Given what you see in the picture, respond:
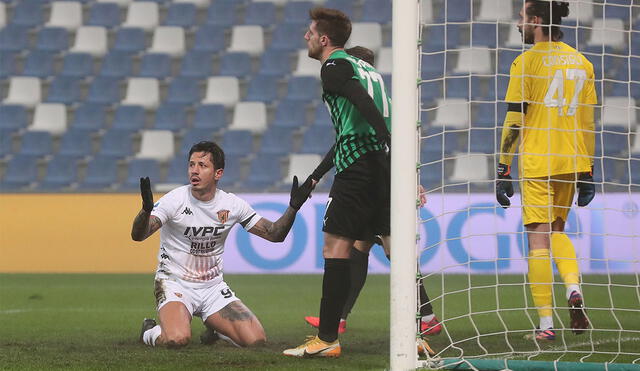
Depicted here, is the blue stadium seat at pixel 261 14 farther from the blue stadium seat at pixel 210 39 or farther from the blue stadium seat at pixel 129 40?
the blue stadium seat at pixel 129 40

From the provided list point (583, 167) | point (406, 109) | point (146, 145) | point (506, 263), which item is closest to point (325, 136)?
point (146, 145)

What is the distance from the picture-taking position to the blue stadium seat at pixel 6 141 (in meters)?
13.0

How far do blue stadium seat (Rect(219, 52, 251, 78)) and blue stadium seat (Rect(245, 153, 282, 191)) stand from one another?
72.8 inches

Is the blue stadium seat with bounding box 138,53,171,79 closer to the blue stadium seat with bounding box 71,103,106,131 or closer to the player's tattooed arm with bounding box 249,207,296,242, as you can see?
the blue stadium seat with bounding box 71,103,106,131

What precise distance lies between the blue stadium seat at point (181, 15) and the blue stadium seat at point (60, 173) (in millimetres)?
2846

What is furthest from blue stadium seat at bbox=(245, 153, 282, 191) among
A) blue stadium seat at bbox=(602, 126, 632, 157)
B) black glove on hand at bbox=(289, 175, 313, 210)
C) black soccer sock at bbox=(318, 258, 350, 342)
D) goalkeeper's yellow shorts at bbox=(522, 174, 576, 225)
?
black soccer sock at bbox=(318, 258, 350, 342)

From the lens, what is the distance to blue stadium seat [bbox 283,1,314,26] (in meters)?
13.9

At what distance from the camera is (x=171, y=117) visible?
13.1 metres

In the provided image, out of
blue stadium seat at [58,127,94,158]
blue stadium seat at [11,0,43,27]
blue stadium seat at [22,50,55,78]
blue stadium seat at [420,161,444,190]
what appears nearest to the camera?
blue stadium seat at [420,161,444,190]

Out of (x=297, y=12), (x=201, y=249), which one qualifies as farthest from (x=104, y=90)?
(x=201, y=249)

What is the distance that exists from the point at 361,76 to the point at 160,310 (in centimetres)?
162

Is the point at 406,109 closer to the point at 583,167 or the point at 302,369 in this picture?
the point at 302,369

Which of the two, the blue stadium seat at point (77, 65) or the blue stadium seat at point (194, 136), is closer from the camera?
the blue stadium seat at point (194, 136)

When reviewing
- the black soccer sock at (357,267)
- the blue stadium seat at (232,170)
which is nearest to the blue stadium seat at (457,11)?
the blue stadium seat at (232,170)
